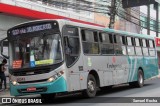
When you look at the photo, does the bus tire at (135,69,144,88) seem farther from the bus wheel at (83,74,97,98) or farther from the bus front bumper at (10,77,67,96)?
the bus front bumper at (10,77,67,96)

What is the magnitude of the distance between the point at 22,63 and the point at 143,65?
899cm

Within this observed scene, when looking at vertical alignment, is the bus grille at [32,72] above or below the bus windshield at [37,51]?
below

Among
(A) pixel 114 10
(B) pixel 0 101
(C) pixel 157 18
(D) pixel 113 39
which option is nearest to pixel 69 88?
(B) pixel 0 101

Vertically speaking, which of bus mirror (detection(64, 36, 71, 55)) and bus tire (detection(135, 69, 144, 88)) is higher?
bus mirror (detection(64, 36, 71, 55))

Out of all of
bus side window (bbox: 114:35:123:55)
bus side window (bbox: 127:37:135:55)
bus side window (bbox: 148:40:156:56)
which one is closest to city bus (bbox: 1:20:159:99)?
bus side window (bbox: 114:35:123:55)

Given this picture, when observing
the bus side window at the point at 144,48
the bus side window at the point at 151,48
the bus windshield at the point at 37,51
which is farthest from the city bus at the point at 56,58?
the bus side window at the point at 151,48

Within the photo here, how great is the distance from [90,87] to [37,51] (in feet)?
9.13

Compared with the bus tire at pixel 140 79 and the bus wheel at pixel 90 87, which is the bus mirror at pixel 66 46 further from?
the bus tire at pixel 140 79

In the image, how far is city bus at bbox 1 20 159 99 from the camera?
503 inches

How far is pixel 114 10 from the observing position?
24.9 meters

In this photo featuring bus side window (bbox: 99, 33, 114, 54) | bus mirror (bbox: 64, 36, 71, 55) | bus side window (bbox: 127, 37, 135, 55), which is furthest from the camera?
bus side window (bbox: 127, 37, 135, 55)

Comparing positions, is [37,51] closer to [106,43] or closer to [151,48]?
[106,43]

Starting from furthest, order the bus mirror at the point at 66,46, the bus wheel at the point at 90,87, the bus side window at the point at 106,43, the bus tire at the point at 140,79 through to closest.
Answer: the bus tire at the point at 140,79, the bus side window at the point at 106,43, the bus wheel at the point at 90,87, the bus mirror at the point at 66,46

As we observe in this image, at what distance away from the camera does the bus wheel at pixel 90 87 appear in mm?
14328
